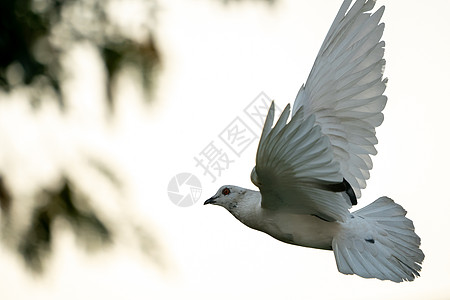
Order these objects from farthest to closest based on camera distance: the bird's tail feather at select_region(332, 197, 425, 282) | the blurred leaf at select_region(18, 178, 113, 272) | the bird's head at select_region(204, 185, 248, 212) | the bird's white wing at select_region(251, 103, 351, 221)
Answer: the blurred leaf at select_region(18, 178, 113, 272) < the bird's head at select_region(204, 185, 248, 212) < the bird's tail feather at select_region(332, 197, 425, 282) < the bird's white wing at select_region(251, 103, 351, 221)

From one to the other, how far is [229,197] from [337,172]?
0.54 metres

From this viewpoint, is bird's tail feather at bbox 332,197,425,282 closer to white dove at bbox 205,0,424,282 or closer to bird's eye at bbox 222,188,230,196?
white dove at bbox 205,0,424,282

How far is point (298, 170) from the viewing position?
2227mm

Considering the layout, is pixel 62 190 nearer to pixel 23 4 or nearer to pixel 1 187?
pixel 1 187

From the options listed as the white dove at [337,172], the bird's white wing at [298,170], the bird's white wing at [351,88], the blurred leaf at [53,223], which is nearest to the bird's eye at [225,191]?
the white dove at [337,172]

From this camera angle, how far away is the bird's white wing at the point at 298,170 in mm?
2102

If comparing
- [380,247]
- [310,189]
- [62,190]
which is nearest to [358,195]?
[380,247]

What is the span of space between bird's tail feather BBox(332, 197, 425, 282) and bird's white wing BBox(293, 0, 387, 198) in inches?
5.8

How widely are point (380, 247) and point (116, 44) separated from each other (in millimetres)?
1879

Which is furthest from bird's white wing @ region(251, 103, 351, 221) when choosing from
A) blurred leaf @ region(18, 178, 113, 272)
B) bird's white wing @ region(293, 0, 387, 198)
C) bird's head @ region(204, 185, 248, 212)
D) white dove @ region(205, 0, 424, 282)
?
blurred leaf @ region(18, 178, 113, 272)

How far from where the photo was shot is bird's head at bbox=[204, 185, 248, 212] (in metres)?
2.60

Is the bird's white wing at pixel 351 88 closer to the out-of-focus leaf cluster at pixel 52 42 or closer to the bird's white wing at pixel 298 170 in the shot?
the bird's white wing at pixel 298 170

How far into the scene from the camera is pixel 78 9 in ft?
13.0

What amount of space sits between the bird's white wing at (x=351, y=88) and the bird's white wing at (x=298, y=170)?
33cm
